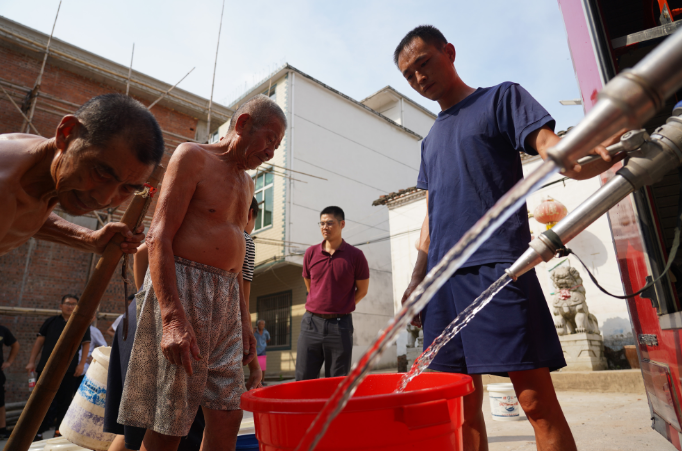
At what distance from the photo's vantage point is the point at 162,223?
5.71 ft

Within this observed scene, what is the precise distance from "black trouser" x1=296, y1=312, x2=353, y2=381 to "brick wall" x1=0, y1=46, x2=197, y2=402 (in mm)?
7665

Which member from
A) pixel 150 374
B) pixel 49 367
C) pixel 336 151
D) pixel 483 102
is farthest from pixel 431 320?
pixel 336 151

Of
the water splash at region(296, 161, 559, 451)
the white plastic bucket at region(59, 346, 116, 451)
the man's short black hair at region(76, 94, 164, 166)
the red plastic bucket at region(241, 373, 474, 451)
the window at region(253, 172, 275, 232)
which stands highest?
the window at region(253, 172, 275, 232)

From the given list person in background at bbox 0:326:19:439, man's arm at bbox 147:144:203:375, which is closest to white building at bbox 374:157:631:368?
man's arm at bbox 147:144:203:375

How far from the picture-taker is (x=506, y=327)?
58.4 inches

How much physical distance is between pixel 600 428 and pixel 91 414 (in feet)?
12.3

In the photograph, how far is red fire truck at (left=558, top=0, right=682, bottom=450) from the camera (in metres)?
1.52

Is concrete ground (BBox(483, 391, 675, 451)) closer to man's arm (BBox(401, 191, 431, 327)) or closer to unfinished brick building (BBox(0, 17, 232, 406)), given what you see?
man's arm (BBox(401, 191, 431, 327))

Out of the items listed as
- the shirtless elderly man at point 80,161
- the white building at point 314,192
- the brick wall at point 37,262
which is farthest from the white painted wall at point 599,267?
the brick wall at point 37,262

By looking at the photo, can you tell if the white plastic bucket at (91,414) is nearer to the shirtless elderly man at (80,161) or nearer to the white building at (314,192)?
the shirtless elderly man at (80,161)

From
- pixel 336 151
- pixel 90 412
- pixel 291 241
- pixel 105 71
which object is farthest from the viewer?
pixel 336 151

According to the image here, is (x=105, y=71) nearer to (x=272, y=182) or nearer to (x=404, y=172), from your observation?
(x=272, y=182)

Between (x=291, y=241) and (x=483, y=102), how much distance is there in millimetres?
12096

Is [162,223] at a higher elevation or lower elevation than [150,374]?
higher
